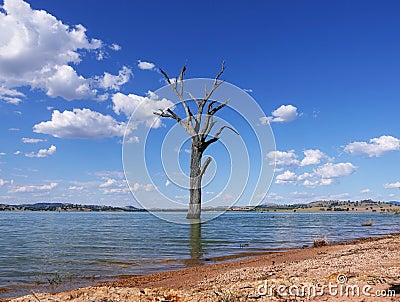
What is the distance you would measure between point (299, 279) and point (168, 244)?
14321 mm

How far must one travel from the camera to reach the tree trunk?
31.7 m

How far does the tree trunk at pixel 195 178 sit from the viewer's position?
31703mm

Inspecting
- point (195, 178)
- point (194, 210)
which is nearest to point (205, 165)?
point (195, 178)

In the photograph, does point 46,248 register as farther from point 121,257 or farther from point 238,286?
point 238,286

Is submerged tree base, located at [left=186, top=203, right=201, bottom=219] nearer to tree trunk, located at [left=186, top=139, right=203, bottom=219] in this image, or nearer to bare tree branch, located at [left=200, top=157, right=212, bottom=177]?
tree trunk, located at [left=186, top=139, right=203, bottom=219]

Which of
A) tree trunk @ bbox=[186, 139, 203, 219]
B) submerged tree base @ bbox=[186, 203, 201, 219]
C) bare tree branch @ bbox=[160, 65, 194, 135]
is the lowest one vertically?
submerged tree base @ bbox=[186, 203, 201, 219]

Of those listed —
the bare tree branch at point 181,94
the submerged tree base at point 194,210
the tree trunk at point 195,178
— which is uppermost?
the bare tree branch at point 181,94

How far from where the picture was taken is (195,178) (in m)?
31.7

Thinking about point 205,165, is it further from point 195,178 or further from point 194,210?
point 194,210

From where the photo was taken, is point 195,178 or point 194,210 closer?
point 195,178

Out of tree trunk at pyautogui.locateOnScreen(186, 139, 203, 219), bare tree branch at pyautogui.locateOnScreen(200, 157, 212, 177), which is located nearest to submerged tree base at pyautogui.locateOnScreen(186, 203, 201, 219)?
tree trunk at pyautogui.locateOnScreen(186, 139, 203, 219)

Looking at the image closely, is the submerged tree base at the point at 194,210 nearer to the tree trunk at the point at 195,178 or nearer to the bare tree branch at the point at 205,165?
the tree trunk at the point at 195,178

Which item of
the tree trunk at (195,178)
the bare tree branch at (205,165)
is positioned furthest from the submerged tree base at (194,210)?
the bare tree branch at (205,165)

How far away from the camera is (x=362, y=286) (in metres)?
6.01
